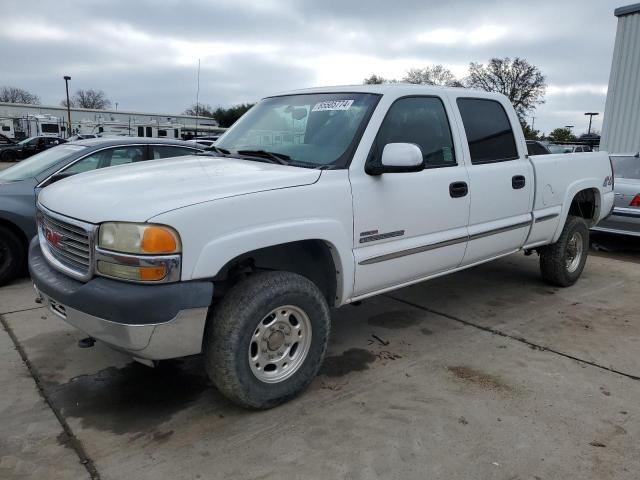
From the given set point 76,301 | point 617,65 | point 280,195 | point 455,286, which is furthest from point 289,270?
point 617,65

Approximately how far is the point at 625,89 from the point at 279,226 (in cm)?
1464

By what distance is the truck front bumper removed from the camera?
2578mm

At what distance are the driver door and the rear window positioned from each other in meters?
5.39

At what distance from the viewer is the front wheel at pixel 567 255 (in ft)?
18.3

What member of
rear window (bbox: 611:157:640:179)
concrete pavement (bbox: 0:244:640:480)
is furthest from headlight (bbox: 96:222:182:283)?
rear window (bbox: 611:157:640:179)

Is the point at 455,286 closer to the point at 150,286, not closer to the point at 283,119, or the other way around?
the point at 283,119

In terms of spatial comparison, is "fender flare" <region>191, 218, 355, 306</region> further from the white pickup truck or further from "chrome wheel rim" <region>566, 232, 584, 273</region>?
"chrome wheel rim" <region>566, 232, 584, 273</region>

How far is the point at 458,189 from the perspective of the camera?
401 centimetres

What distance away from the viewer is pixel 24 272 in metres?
5.89

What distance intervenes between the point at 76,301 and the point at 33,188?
3559 mm

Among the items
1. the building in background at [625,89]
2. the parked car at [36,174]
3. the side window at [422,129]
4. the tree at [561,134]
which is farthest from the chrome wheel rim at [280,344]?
the tree at [561,134]

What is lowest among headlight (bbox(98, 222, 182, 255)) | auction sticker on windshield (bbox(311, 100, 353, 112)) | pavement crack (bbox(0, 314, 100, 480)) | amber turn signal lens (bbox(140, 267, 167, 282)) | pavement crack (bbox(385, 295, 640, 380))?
pavement crack (bbox(0, 314, 100, 480))

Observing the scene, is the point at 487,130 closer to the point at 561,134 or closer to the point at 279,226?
the point at 279,226

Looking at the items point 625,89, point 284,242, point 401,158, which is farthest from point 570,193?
point 625,89
